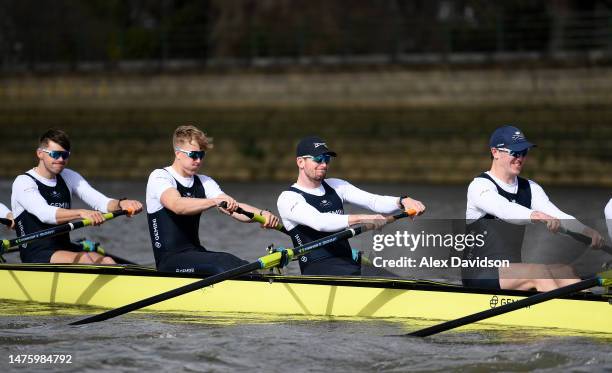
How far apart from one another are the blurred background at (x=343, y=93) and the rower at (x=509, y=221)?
680 inches

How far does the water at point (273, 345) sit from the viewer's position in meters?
9.09

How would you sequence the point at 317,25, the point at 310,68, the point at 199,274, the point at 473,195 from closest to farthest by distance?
1. the point at 473,195
2. the point at 199,274
3. the point at 310,68
4. the point at 317,25

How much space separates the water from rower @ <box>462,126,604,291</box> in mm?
443

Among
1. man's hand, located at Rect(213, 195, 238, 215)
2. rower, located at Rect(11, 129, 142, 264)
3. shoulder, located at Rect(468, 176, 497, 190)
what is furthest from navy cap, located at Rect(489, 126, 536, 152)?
rower, located at Rect(11, 129, 142, 264)

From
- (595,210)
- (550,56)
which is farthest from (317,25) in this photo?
(595,210)

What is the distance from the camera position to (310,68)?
3091 cm

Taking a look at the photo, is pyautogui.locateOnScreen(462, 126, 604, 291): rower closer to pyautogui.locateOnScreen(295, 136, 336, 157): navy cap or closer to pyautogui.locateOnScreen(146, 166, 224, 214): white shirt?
pyautogui.locateOnScreen(295, 136, 336, 157): navy cap

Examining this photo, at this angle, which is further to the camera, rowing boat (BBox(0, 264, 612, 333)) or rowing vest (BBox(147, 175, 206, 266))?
rowing vest (BBox(147, 175, 206, 266))

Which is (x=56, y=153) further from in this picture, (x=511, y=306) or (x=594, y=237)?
(x=594, y=237)

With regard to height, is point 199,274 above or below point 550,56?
below

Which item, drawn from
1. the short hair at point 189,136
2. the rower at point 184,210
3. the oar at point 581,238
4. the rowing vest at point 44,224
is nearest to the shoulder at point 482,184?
the oar at point 581,238

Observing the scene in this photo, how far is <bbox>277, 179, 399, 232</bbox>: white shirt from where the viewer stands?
10500 millimetres

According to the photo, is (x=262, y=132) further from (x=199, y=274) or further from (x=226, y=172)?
(x=199, y=274)

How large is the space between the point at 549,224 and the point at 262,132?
21.6 metres
